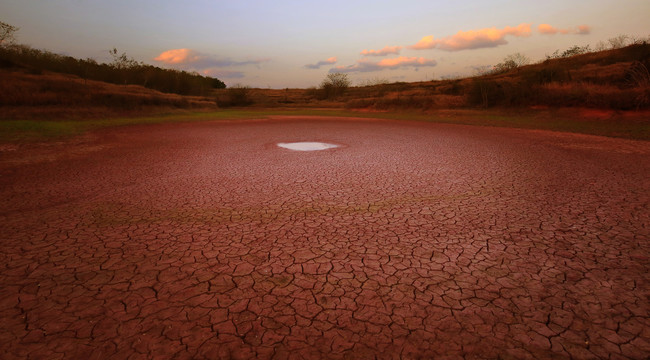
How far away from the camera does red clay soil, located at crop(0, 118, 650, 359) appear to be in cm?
168

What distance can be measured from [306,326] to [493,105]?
21.1 meters

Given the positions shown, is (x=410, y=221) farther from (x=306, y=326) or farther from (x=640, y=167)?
(x=640, y=167)

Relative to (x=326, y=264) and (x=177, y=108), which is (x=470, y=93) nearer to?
(x=177, y=108)

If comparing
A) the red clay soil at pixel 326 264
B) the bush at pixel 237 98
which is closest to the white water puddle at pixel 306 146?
the red clay soil at pixel 326 264

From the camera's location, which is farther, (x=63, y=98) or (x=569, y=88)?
(x=569, y=88)

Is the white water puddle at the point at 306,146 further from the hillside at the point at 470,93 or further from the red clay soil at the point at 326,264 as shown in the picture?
the hillside at the point at 470,93

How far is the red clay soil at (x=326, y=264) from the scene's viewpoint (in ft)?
5.51

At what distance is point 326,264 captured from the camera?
96.9 inches

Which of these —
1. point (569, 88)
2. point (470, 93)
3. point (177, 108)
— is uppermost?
point (470, 93)

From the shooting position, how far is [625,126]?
1062 cm

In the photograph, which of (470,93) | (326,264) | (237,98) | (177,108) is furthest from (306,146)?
(237,98)

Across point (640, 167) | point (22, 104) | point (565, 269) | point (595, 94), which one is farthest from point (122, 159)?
point (595, 94)

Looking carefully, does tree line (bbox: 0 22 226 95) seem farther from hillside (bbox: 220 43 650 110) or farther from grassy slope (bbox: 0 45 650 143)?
hillside (bbox: 220 43 650 110)

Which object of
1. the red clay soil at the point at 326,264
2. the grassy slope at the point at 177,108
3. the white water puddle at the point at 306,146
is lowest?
the red clay soil at the point at 326,264
